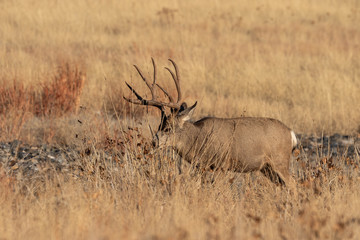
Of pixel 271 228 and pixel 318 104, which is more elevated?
pixel 271 228

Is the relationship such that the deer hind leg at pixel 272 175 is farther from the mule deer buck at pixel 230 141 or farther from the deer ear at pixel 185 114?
the deer ear at pixel 185 114

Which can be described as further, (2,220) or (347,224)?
(2,220)

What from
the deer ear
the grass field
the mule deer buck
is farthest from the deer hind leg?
the deer ear

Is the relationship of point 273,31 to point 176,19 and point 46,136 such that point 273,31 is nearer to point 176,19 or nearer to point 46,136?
point 176,19

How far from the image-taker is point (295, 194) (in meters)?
5.54

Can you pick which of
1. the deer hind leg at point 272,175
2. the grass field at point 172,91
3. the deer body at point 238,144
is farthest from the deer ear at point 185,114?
the deer hind leg at point 272,175

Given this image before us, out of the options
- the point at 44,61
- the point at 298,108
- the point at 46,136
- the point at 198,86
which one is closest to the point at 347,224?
the point at 46,136

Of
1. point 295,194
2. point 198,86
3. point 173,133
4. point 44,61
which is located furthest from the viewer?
point 44,61

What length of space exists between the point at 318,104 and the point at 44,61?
5.94m

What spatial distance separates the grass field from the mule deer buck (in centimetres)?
23

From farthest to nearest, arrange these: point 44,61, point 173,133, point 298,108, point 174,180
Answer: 1. point 44,61
2. point 298,108
3. point 173,133
4. point 174,180

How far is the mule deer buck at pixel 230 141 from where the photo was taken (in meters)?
6.57

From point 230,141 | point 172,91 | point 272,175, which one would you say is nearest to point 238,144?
point 230,141

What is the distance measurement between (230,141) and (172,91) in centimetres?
483
